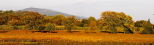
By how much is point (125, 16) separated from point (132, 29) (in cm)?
498

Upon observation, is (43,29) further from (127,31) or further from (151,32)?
(151,32)

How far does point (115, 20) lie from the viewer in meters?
74.8

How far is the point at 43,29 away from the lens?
86.1 m

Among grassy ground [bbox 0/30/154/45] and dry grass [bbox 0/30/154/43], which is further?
dry grass [bbox 0/30/154/43]

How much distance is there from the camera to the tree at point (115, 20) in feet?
244

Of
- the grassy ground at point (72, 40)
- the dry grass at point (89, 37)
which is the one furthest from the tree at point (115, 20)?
the grassy ground at point (72, 40)

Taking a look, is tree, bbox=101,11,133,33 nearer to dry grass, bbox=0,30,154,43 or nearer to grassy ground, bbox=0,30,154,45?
dry grass, bbox=0,30,154,43

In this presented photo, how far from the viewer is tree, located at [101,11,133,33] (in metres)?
74.3

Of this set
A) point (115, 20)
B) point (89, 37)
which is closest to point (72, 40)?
point (89, 37)

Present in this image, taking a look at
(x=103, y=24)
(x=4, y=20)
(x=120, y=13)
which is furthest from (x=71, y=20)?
(x=4, y=20)

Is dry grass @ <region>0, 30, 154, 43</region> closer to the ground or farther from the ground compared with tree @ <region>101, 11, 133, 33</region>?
closer to the ground

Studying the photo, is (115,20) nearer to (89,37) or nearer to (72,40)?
(89,37)

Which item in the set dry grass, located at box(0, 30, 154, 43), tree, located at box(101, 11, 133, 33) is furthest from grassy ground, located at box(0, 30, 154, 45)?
tree, located at box(101, 11, 133, 33)

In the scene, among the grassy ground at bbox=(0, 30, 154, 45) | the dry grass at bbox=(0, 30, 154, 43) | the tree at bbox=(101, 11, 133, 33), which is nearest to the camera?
the grassy ground at bbox=(0, 30, 154, 45)
